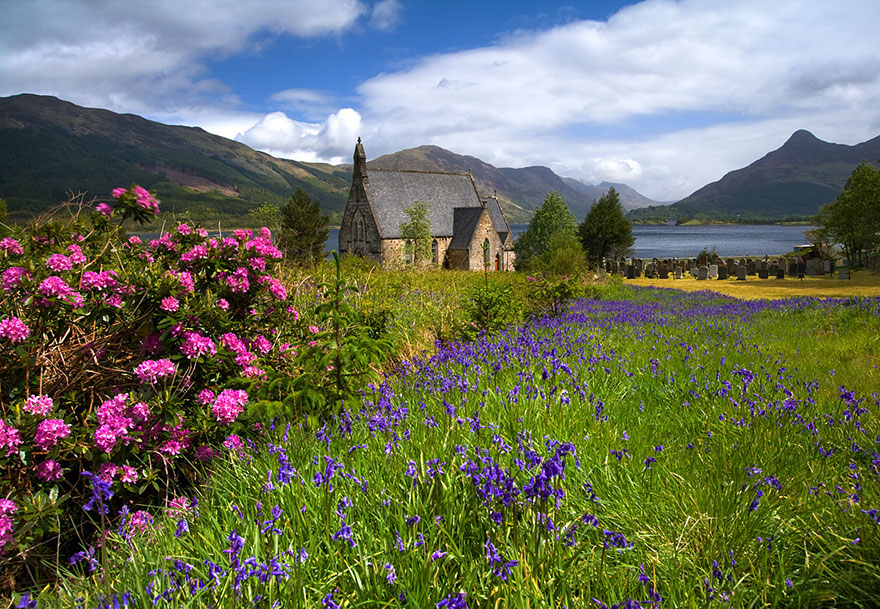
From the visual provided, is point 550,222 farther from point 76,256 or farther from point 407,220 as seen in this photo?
point 76,256

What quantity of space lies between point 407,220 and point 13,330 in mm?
49715

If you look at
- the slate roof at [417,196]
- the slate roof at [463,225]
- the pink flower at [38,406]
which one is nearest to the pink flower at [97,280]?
the pink flower at [38,406]

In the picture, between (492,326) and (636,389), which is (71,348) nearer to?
(636,389)

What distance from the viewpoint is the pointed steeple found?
51.8 metres

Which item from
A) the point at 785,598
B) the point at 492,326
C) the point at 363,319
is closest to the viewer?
the point at 785,598

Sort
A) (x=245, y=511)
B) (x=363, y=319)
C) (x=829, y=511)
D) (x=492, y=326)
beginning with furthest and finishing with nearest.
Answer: (x=492, y=326), (x=363, y=319), (x=245, y=511), (x=829, y=511)

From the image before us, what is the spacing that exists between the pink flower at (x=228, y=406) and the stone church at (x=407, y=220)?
45024 mm

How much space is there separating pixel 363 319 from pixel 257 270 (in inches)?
72.0

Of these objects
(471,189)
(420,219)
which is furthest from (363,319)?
(471,189)

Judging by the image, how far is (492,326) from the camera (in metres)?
8.26

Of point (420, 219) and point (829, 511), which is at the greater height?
point (420, 219)

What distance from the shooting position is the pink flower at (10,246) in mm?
4090

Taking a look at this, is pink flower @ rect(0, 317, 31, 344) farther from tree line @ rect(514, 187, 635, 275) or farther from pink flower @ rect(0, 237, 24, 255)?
tree line @ rect(514, 187, 635, 275)

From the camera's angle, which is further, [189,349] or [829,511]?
[189,349]
